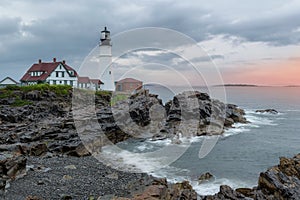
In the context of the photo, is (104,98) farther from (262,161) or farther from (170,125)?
(262,161)

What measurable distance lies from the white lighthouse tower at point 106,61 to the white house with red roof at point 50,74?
7.38m

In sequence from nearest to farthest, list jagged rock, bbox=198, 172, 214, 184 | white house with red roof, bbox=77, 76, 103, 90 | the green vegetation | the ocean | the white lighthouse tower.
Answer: jagged rock, bbox=198, 172, 214, 184 → the ocean → the green vegetation → the white lighthouse tower → white house with red roof, bbox=77, 76, 103, 90

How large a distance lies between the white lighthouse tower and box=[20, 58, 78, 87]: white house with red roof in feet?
24.2

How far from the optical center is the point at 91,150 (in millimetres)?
25453

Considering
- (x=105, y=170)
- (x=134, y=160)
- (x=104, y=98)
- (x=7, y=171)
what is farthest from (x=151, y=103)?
(x=7, y=171)

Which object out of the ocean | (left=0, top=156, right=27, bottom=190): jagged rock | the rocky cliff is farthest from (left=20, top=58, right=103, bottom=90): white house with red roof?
(left=0, top=156, right=27, bottom=190): jagged rock

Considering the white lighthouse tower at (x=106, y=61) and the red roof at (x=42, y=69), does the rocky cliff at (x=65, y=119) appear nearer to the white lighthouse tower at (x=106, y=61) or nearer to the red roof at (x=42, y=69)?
A: the white lighthouse tower at (x=106, y=61)

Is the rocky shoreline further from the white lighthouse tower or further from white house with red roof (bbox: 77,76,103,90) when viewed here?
white house with red roof (bbox: 77,76,103,90)

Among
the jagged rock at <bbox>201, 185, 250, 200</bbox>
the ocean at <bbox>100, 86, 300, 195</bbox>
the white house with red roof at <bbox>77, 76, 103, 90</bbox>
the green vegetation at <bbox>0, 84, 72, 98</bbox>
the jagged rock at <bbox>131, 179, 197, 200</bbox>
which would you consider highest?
the white house with red roof at <bbox>77, 76, 103, 90</bbox>

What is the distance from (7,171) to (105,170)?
5897mm

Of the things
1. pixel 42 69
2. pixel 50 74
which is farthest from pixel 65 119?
pixel 42 69

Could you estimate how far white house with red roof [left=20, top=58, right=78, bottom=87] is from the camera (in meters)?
59.3

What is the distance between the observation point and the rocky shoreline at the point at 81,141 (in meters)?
14.4

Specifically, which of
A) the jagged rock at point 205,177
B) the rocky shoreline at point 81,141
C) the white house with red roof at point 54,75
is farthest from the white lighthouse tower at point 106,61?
the jagged rock at point 205,177
